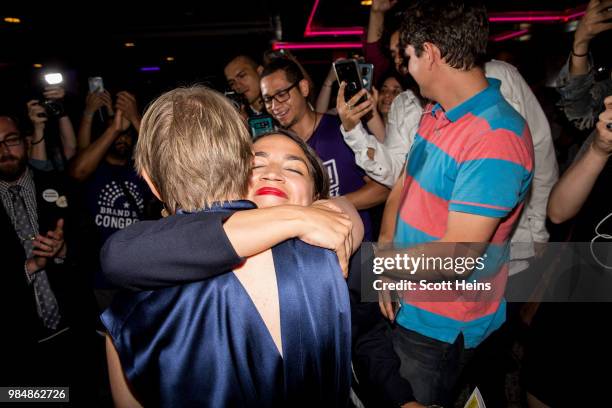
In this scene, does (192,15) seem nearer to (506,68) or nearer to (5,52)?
(5,52)

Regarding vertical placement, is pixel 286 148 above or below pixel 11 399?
above

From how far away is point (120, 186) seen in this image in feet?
9.25

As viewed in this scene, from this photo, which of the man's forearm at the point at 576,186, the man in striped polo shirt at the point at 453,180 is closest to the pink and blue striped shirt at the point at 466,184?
the man in striped polo shirt at the point at 453,180

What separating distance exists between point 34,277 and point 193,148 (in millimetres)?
2136

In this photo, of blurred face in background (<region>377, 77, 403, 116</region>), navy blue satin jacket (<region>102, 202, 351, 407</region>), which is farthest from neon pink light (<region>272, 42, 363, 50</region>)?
navy blue satin jacket (<region>102, 202, 351, 407</region>)

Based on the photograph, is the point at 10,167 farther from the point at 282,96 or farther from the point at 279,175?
the point at 279,175

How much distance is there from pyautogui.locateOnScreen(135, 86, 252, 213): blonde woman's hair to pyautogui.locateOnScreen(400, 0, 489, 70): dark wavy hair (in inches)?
35.4

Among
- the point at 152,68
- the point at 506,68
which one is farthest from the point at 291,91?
the point at 152,68

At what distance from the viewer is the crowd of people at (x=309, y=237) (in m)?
0.87

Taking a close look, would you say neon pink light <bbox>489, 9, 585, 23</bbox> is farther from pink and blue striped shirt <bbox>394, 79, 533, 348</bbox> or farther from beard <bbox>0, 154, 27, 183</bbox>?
beard <bbox>0, 154, 27, 183</bbox>

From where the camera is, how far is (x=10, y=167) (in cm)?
233

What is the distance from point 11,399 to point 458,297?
2.51 meters

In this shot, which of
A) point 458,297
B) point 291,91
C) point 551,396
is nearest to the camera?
point 551,396

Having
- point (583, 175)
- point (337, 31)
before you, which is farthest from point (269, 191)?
point (337, 31)
